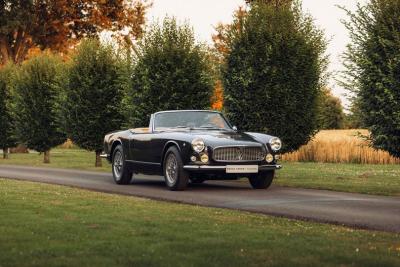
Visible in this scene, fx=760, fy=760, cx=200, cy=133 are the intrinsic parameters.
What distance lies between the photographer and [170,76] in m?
22.6

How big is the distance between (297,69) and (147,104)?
5191 mm

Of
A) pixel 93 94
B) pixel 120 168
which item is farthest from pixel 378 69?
pixel 93 94

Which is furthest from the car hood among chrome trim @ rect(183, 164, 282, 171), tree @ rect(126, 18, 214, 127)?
tree @ rect(126, 18, 214, 127)

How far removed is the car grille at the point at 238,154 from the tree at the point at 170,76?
700cm

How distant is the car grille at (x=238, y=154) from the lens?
15.3m

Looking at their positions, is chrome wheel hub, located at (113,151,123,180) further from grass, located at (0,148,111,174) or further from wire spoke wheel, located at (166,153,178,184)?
grass, located at (0,148,111,174)

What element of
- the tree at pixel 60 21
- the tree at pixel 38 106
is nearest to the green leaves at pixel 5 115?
the tree at pixel 38 106

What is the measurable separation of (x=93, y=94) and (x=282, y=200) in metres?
14.8

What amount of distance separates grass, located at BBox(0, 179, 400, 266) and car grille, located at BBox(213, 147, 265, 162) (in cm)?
359

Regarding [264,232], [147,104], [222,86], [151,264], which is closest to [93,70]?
[147,104]

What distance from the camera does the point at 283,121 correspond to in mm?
19641

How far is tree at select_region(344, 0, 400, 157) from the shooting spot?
1495 cm

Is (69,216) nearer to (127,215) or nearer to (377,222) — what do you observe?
(127,215)

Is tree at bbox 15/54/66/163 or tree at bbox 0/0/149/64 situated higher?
tree at bbox 0/0/149/64
